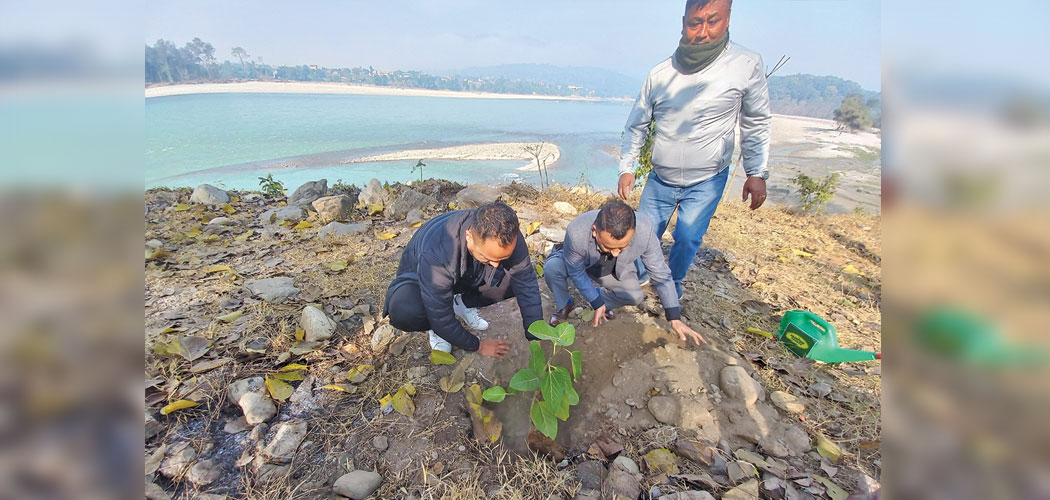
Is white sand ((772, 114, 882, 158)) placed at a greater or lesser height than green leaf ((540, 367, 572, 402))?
greater

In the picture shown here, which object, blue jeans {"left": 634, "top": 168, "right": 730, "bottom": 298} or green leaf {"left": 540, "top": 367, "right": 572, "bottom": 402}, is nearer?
green leaf {"left": 540, "top": 367, "right": 572, "bottom": 402}

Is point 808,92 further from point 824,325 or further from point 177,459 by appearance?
point 177,459

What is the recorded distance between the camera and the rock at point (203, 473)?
182 centimetres

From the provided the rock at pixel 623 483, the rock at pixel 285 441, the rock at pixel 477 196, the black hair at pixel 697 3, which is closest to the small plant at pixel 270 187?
the rock at pixel 477 196

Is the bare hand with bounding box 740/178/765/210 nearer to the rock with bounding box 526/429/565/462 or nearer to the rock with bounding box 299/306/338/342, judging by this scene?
the rock with bounding box 526/429/565/462

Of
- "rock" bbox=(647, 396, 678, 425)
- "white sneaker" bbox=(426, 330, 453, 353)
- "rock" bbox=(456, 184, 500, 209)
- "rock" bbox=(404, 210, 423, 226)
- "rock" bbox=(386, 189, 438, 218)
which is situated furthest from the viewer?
"rock" bbox=(456, 184, 500, 209)

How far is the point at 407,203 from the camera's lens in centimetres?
514

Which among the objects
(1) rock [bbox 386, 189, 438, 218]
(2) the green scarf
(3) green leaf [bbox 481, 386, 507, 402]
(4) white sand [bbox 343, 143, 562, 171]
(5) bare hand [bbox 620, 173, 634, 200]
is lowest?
(3) green leaf [bbox 481, 386, 507, 402]

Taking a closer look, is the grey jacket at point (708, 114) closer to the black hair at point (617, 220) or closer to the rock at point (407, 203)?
the black hair at point (617, 220)

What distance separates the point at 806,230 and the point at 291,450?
6.17m

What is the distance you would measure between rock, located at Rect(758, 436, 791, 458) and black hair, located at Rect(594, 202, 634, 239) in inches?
48.1

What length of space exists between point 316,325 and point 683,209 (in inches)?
98.4

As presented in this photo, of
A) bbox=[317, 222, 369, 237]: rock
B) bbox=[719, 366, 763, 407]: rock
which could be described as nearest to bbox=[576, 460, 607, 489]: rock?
bbox=[719, 366, 763, 407]: rock

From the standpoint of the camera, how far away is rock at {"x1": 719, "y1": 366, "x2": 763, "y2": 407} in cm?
229
